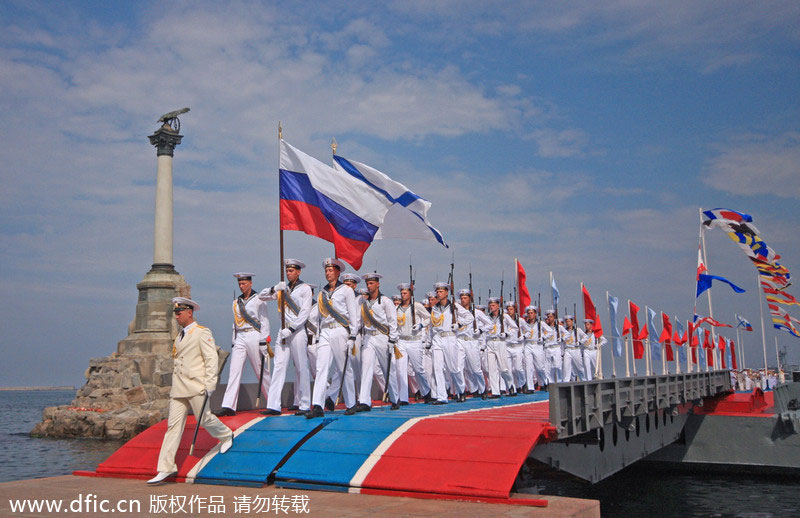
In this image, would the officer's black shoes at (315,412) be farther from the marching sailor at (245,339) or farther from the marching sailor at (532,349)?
the marching sailor at (532,349)

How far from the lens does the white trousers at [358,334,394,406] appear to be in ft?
35.8

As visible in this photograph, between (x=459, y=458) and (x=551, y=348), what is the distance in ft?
46.8

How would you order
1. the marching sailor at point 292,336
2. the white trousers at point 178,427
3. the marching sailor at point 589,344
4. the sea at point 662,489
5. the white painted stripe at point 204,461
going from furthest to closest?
1. the marching sailor at point 589,344
2. the sea at point 662,489
3. the marching sailor at point 292,336
4. the white painted stripe at point 204,461
5. the white trousers at point 178,427

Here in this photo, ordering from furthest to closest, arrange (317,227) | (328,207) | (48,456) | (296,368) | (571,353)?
(48,456) < (571,353) < (328,207) < (317,227) < (296,368)

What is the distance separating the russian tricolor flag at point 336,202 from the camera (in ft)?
36.7

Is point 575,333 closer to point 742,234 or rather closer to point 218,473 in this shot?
point 742,234

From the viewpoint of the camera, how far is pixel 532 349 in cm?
1958

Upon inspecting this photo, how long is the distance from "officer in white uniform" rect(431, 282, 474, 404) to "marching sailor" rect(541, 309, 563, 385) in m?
5.67

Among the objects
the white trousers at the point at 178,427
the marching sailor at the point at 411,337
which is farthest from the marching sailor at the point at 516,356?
the white trousers at the point at 178,427

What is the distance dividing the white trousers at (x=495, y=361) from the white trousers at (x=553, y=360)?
3.36m

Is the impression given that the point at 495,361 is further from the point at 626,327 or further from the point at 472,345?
the point at 626,327

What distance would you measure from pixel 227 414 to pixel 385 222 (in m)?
4.24

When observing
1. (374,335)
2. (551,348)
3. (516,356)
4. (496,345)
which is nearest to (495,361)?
(496,345)

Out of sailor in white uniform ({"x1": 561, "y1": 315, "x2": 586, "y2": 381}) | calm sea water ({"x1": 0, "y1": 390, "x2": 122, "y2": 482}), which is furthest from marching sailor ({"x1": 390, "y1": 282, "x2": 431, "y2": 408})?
calm sea water ({"x1": 0, "y1": 390, "x2": 122, "y2": 482})
